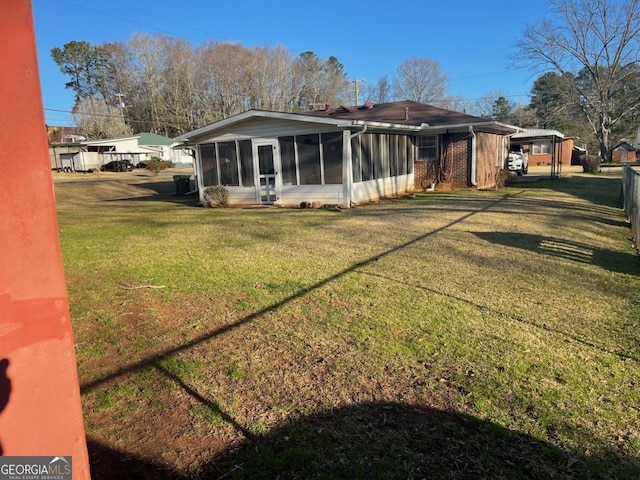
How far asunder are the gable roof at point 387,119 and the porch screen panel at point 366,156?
533 mm

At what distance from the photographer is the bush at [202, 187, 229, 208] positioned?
15641mm

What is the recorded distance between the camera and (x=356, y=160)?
1402cm

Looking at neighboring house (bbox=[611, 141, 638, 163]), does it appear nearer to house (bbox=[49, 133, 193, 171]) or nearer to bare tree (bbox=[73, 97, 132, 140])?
house (bbox=[49, 133, 193, 171])

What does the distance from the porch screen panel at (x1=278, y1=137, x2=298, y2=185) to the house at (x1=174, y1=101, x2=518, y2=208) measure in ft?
0.11

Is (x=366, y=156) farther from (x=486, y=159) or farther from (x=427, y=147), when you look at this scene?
(x=486, y=159)

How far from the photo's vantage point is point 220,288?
5.68 m

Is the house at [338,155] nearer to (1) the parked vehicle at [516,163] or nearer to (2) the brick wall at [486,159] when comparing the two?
(2) the brick wall at [486,159]

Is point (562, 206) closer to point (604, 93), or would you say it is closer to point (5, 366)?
point (5, 366)

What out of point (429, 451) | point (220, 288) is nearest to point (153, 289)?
point (220, 288)

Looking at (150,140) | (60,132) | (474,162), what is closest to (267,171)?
(474,162)

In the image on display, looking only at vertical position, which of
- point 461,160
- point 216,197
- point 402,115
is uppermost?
point 402,115

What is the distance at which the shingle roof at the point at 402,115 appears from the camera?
704 inches

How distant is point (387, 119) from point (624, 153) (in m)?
43.7

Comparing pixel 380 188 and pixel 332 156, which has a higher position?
pixel 332 156
